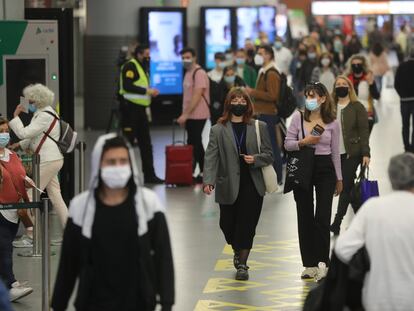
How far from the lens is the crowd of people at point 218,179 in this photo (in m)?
6.66

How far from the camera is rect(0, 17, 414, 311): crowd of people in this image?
21.9ft

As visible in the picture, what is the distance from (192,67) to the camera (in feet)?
58.3

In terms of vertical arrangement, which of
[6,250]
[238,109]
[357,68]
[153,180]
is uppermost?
[357,68]

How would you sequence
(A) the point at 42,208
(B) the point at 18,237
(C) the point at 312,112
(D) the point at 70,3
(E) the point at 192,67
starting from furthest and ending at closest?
(D) the point at 70,3, (E) the point at 192,67, (B) the point at 18,237, (C) the point at 312,112, (A) the point at 42,208

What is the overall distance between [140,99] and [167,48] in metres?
9.46

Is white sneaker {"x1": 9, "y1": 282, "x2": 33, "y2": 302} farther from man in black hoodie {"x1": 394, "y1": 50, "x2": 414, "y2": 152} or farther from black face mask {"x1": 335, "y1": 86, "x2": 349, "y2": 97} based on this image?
man in black hoodie {"x1": 394, "y1": 50, "x2": 414, "y2": 152}

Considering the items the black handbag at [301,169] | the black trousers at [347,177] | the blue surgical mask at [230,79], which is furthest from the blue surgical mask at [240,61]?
the black handbag at [301,169]

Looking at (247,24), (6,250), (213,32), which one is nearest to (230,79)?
(6,250)

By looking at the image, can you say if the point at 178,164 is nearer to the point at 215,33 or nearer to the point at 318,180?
the point at 318,180

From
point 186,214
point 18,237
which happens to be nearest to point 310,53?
point 186,214

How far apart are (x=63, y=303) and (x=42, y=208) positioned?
274cm

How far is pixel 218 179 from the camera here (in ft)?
37.1

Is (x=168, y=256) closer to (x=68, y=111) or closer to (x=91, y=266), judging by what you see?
(x=91, y=266)

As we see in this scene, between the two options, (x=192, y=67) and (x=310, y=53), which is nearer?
(x=192, y=67)
